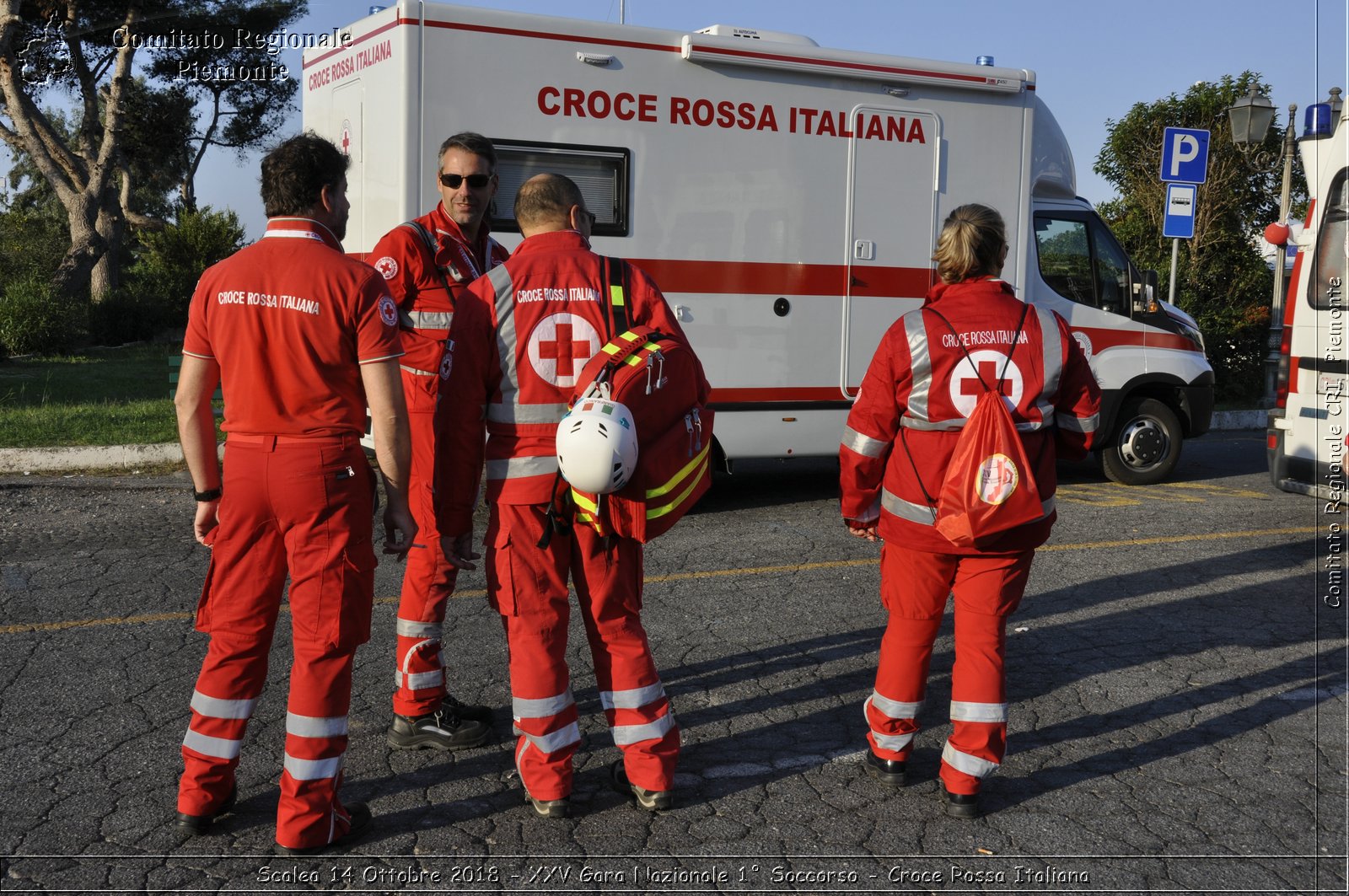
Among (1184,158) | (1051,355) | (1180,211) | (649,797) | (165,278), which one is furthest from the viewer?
(165,278)

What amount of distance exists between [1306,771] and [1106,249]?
6406mm

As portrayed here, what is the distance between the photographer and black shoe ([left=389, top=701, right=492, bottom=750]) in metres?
4.12

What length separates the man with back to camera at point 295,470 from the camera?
327 centimetres

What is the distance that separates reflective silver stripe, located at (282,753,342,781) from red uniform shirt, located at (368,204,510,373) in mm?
1555

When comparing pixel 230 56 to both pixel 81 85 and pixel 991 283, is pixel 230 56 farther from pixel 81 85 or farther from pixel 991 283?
pixel 991 283

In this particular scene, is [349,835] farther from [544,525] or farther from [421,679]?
[544,525]

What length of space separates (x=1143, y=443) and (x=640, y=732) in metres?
7.73

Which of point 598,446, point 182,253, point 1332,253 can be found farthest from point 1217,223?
point 182,253

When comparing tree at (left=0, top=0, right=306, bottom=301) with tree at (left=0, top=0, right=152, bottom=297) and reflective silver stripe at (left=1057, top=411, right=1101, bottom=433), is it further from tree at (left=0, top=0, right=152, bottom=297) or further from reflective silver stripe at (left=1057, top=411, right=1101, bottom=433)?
reflective silver stripe at (left=1057, top=411, right=1101, bottom=433)

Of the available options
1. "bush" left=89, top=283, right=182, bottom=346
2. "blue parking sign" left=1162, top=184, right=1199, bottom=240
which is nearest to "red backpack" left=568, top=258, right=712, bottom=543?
"blue parking sign" left=1162, top=184, right=1199, bottom=240

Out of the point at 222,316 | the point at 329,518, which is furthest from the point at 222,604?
the point at 222,316

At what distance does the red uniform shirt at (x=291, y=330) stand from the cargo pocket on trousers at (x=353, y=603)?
362mm

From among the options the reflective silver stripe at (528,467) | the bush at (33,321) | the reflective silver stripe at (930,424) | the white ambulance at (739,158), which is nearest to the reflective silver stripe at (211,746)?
the reflective silver stripe at (528,467)

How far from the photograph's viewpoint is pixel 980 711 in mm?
3654
